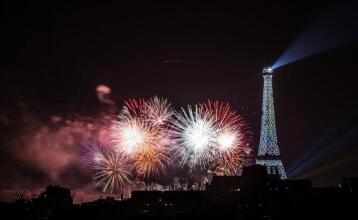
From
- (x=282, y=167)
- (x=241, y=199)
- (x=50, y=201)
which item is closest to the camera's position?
(x=241, y=199)

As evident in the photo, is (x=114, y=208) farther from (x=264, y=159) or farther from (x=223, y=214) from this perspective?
(x=264, y=159)

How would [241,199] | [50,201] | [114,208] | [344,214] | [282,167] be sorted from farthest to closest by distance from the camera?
[282,167]
[50,201]
[114,208]
[241,199]
[344,214]

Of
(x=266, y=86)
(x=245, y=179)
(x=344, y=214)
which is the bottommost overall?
(x=344, y=214)

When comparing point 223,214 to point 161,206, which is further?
point 161,206

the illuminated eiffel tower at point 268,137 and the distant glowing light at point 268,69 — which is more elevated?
the distant glowing light at point 268,69

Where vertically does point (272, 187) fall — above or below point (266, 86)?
below

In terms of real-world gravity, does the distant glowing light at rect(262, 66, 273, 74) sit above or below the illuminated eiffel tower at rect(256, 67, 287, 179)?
above

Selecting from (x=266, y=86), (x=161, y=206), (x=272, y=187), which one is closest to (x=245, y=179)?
(x=272, y=187)

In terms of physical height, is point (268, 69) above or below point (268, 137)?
above
